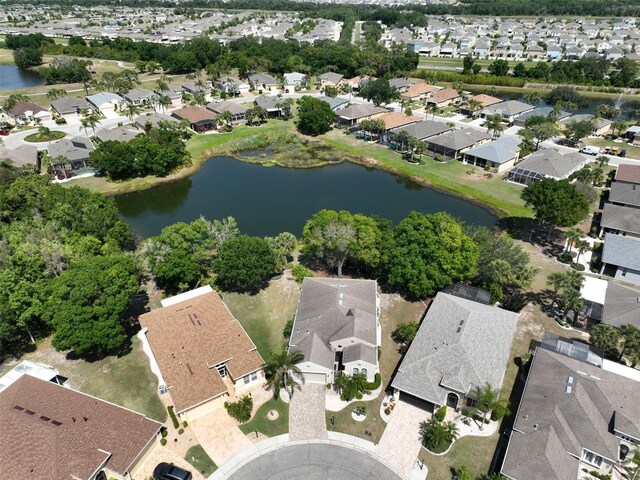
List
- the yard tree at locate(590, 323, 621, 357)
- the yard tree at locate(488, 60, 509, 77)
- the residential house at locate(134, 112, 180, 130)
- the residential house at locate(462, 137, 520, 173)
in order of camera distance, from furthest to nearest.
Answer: the yard tree at locate(488, 60, 509, 77), the residential house at locate(134, 112, 180, 130), the residential house at locate(462, 137, 520, 173), the yard tree at locate(590, 323, 621, 357)

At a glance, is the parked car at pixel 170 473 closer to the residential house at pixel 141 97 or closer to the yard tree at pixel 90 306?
the yard tree at pixel 90 306

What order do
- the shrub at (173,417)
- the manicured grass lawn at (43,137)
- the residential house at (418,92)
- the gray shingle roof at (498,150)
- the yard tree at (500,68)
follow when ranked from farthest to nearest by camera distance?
the yard tree at (500,68) → the residential house at (418,92) → the manicured grass lawn at (43,137) → the gray shingle roof at (498,150) → the shrub at (173,417)

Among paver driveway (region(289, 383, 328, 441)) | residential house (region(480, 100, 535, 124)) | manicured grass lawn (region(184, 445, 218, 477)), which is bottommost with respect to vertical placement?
manicured grass lawn (region(184, 445, 218, 477))

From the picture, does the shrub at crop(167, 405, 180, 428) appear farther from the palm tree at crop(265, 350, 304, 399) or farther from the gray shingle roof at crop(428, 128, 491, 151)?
the gray shingle roof at crop(428, 128, 491, 151)

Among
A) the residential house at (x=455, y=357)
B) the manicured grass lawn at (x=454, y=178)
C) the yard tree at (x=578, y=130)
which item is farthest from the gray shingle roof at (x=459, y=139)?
the residential house at (x=455, y=357)

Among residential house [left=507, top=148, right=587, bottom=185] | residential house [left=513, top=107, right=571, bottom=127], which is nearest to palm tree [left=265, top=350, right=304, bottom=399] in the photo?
residential house [left=507, top=148, right=587, bottom=185]

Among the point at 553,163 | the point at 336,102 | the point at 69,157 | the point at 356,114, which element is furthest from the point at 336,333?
the point at 336,102
